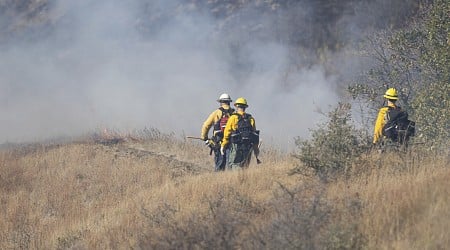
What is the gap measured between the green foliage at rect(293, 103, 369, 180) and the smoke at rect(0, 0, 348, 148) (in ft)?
33.1

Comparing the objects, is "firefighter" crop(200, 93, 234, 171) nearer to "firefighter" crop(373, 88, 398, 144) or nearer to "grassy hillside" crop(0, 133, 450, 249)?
"grassy hillside" crop(0, 133, 450, 249)

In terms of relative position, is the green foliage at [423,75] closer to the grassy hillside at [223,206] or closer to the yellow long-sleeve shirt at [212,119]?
the grassy hillside at [223,206]

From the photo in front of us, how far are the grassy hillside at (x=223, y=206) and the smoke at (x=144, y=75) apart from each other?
605 centimetres

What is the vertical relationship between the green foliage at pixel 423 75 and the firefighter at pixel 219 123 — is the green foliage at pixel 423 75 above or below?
above

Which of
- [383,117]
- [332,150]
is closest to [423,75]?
[383,117]

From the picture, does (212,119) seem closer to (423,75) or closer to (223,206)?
(423,75)

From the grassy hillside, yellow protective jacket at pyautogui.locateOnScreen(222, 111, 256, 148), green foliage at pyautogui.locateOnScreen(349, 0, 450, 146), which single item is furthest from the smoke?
yellow protective jacket at pyautogui.locateOnScreen(222, 111, 256, 148)

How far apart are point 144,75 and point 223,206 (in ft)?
53.5

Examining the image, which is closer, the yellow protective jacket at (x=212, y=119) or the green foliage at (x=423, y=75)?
the green foliage at (x=423, y=75)

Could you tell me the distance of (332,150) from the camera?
25.1 ft

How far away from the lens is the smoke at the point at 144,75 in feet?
65.6

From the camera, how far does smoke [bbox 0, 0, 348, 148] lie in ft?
65.6

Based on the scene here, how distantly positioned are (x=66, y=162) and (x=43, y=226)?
432cm

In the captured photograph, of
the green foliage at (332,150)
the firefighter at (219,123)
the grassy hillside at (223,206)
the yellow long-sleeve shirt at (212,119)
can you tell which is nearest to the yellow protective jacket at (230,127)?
the firefighter at (219,123)
